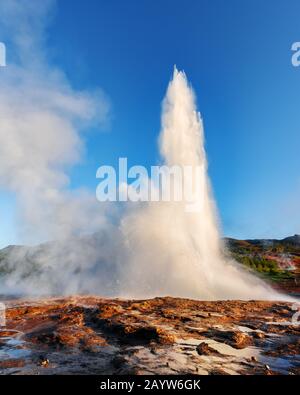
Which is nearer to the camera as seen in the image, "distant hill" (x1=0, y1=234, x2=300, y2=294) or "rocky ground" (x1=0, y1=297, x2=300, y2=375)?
"rocky ground" (x1=0, y1=297, x2=300, y2=375)

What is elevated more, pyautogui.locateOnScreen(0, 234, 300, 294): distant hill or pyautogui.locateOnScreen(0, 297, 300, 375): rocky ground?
pyautogui.locateOnScreen(0, 234, 300, 294): distant hill

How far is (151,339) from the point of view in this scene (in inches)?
374

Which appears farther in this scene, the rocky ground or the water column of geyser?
the water column of geyser

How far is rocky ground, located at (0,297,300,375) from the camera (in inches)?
287

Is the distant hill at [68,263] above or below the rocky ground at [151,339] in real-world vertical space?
above

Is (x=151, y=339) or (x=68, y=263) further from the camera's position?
(x=68, y=263)

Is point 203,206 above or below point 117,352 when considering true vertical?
above

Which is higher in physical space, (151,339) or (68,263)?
(68,263)

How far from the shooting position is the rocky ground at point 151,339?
23.9 ft

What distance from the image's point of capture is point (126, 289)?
22.5m
